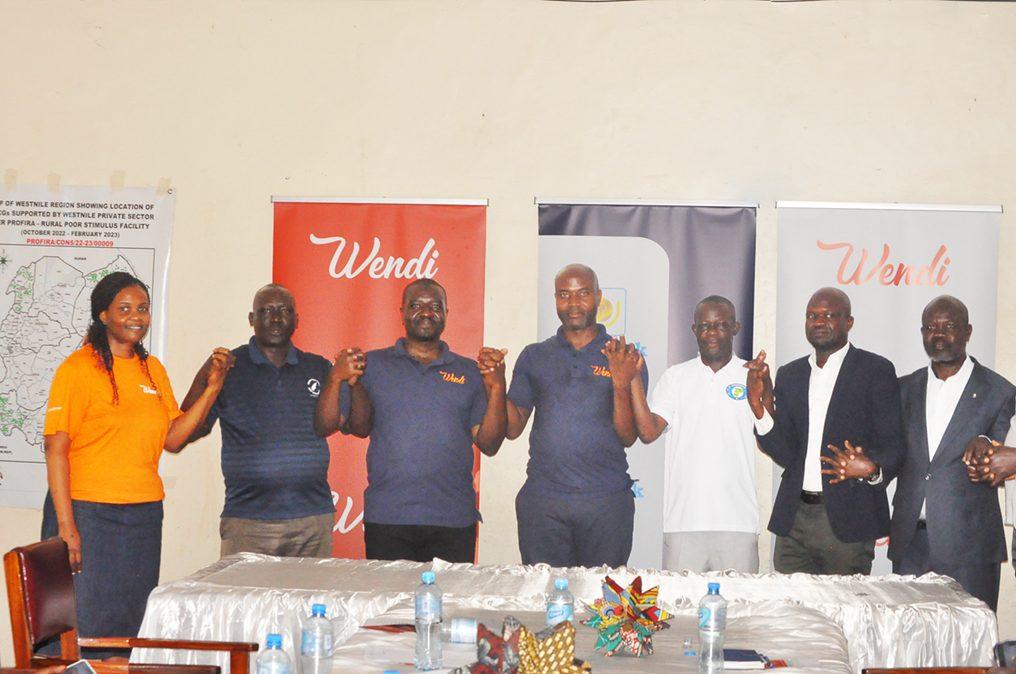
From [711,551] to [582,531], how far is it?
0.61m

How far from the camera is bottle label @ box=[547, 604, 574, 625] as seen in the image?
9.93ft

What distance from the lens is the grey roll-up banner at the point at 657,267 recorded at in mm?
5035

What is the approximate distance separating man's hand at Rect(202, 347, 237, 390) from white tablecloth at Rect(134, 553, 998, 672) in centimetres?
138

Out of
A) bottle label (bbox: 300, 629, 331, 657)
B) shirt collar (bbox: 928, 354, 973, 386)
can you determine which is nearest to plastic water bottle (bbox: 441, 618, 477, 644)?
bottle label (bbox: 300, 629, 331, 657)

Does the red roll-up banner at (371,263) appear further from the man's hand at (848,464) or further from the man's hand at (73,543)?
the man's hand at (848,464)

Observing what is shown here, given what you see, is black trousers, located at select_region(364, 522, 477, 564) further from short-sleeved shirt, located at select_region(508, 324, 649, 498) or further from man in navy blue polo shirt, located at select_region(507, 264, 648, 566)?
short-sleeved shirt, located at select_region(508, 324, 649, 498)

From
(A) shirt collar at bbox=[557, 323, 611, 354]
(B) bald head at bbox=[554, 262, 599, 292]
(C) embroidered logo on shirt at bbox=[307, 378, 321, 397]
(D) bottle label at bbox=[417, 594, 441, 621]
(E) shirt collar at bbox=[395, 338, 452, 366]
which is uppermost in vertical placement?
(B) bald head at bbox=[554, 262, 599, 292]

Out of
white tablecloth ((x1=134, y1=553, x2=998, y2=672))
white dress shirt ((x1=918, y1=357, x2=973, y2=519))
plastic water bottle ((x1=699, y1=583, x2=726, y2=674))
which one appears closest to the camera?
plastic water bottle ((x1=699, y1=583, x2=726, y2=674))

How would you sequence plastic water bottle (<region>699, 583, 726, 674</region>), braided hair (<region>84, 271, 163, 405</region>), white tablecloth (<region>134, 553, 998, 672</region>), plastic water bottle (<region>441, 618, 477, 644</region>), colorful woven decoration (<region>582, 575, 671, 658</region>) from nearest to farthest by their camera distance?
plastic water bottle (<region>699, 583, 726, 674</region>) < colorful woven decoration (<region>582, 575, 671, 658</region>) < plastic water bottle (<region>441, 618, 477, 644</region>) < white tablecloth (<region>134, 553, 998, 672</region>) < braided hair (<region>84, 271, 163, 405</region>)

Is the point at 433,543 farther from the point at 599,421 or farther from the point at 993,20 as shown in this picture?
the point at 993,20

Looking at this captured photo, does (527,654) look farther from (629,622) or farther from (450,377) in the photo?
(450,377)

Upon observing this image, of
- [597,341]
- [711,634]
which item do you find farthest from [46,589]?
[597,341]

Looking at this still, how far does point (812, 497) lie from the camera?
15.9ft

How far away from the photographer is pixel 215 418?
16.7 ft
